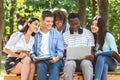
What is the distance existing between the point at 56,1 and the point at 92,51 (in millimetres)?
26259

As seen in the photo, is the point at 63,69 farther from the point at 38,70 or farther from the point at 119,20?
the point at 119,20

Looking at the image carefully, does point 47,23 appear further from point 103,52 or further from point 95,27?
point 103,52

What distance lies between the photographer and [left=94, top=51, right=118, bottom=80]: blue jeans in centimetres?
800

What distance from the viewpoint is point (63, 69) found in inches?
317

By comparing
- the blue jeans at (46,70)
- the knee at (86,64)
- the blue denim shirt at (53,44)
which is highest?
the blue denim shirt at (53,44)

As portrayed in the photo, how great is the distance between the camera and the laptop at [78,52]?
8.04m

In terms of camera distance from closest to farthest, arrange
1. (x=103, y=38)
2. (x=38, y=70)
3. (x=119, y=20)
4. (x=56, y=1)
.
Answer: (x=38, y=70) → (x=103, y=38) → (x=56, y=1) → (x=119, y=20)

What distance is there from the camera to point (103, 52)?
26.8ft

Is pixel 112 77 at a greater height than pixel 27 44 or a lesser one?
lesser

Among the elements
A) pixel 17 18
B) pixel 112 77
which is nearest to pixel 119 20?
pixel 17 18

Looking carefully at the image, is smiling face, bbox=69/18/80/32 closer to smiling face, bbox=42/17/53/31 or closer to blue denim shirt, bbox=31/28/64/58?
blue denim shirt, bbox=31/28/64/58

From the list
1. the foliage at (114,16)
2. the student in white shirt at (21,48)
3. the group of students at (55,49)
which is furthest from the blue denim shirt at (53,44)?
the foliage at (114,16)

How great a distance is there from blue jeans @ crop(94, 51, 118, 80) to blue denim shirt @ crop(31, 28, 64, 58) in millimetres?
740

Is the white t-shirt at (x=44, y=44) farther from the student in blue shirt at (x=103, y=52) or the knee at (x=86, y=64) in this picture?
the student in blue shirt at (x=103, y=52)
